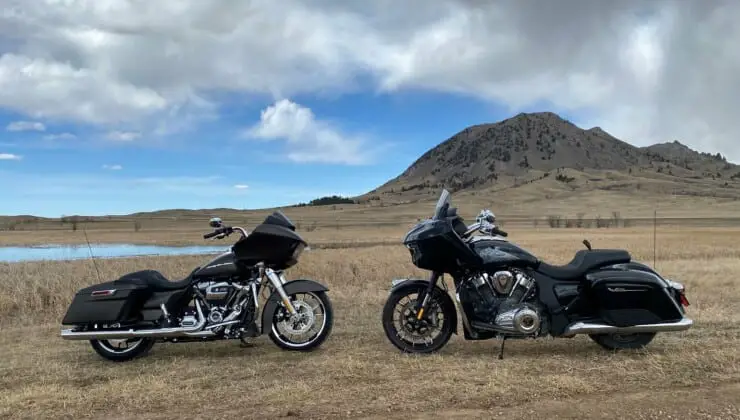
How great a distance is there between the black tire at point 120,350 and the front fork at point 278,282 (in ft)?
4.69

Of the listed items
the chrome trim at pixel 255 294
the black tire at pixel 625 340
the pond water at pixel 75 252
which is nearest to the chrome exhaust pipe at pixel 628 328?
the black tire at pixel 625 340

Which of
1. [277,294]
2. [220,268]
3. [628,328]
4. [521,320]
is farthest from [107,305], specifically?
[628,328]

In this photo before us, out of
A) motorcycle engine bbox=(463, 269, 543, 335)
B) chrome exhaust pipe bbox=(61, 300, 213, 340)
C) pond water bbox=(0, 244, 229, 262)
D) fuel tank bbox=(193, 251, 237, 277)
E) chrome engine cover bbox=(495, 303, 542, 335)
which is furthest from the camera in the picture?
pond water bbox=(0, 244, 229, 262)

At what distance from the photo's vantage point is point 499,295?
681 cm

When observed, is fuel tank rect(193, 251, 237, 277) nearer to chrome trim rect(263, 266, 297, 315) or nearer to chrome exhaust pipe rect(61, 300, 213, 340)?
chrome trim rect(263, 266, 297, 315)

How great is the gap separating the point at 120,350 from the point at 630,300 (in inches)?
215

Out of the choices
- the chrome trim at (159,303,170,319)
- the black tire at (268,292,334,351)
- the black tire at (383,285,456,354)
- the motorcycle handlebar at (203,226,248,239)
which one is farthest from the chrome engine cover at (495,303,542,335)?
the chrome trim at (159,303,170,319)

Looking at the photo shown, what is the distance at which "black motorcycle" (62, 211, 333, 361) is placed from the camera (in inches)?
271

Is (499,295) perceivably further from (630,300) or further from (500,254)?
(630,300)

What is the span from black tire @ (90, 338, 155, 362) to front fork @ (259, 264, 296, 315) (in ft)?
4.69

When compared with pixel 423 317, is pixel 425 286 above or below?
above

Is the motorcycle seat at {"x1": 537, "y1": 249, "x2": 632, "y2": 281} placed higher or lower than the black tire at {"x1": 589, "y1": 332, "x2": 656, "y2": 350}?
higher

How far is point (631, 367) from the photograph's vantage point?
20.2 feet

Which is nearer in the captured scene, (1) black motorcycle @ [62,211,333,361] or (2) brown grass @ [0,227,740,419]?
(2) brown grass @ [0,227,740,419]
